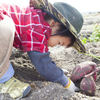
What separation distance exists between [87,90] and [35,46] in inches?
27.1

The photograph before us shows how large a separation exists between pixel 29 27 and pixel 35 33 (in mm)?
82

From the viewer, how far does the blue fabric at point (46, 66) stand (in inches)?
37.8

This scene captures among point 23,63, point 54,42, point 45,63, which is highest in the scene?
point 54,42

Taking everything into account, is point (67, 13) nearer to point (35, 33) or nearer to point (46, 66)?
point (35, 33)

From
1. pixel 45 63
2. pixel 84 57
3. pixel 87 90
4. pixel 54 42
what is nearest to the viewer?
pixel 45 63

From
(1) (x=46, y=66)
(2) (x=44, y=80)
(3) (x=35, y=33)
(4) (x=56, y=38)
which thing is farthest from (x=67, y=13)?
(2) (x=44, y=80)

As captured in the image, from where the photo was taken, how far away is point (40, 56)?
0.95 m

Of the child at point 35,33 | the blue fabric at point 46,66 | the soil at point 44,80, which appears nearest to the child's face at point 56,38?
the child at point 35,33

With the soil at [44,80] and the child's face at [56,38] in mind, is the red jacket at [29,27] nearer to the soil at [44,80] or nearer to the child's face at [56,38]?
the child's face at [56,38]

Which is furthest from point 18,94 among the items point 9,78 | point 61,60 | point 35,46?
point 61,60

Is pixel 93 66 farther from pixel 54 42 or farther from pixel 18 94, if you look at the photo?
pixel 18 94

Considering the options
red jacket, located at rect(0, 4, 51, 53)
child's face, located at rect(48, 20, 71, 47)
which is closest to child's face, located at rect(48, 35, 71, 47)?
child's face, located at rect(48, 20, 71, 47)

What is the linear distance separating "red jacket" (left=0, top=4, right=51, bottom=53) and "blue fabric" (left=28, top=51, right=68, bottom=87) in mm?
48

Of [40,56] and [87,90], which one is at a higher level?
[40,56]
